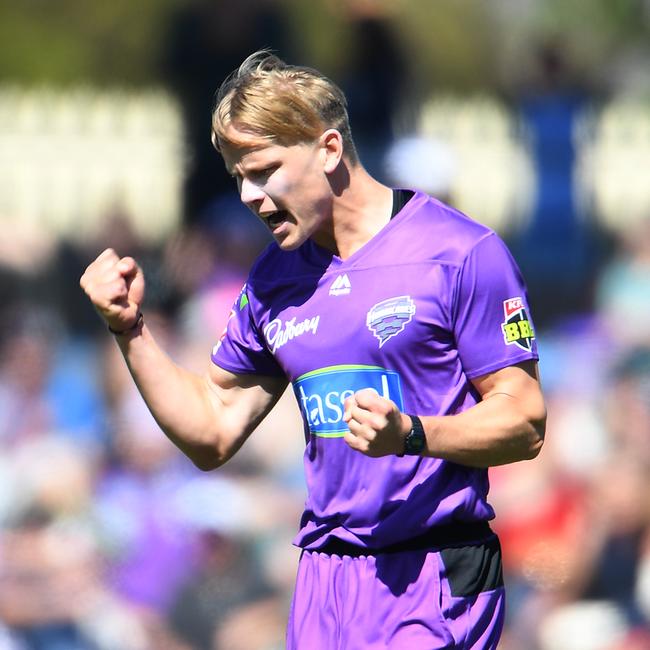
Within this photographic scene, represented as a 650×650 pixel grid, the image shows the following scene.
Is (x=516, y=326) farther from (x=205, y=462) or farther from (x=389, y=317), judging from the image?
(x=205, y=462)

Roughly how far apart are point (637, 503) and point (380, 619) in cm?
336

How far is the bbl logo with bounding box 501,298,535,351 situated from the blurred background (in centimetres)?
334

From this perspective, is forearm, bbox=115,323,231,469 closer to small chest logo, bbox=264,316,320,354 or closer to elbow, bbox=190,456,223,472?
elbow, bbox=190,456,223,472

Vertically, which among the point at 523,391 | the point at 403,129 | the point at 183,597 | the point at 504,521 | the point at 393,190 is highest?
the point at 393,190

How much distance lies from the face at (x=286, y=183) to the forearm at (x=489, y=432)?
2.00 ft

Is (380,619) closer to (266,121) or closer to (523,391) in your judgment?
(523,391)

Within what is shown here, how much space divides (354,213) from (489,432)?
2.24 feet

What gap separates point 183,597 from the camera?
21.9ft

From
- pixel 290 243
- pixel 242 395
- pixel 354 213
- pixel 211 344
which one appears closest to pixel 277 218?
pixel 290 243

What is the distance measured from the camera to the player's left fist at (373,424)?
299 centimetres

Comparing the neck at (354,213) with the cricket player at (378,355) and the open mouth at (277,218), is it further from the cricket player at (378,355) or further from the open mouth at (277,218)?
the open mouth at (277,218)

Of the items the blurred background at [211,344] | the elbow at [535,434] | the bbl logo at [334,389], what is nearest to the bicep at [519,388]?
the elbow at [535,434]

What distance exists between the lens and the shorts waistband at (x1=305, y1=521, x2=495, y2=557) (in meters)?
3.41

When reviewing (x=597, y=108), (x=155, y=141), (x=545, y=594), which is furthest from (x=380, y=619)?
(x=155, y=141)
